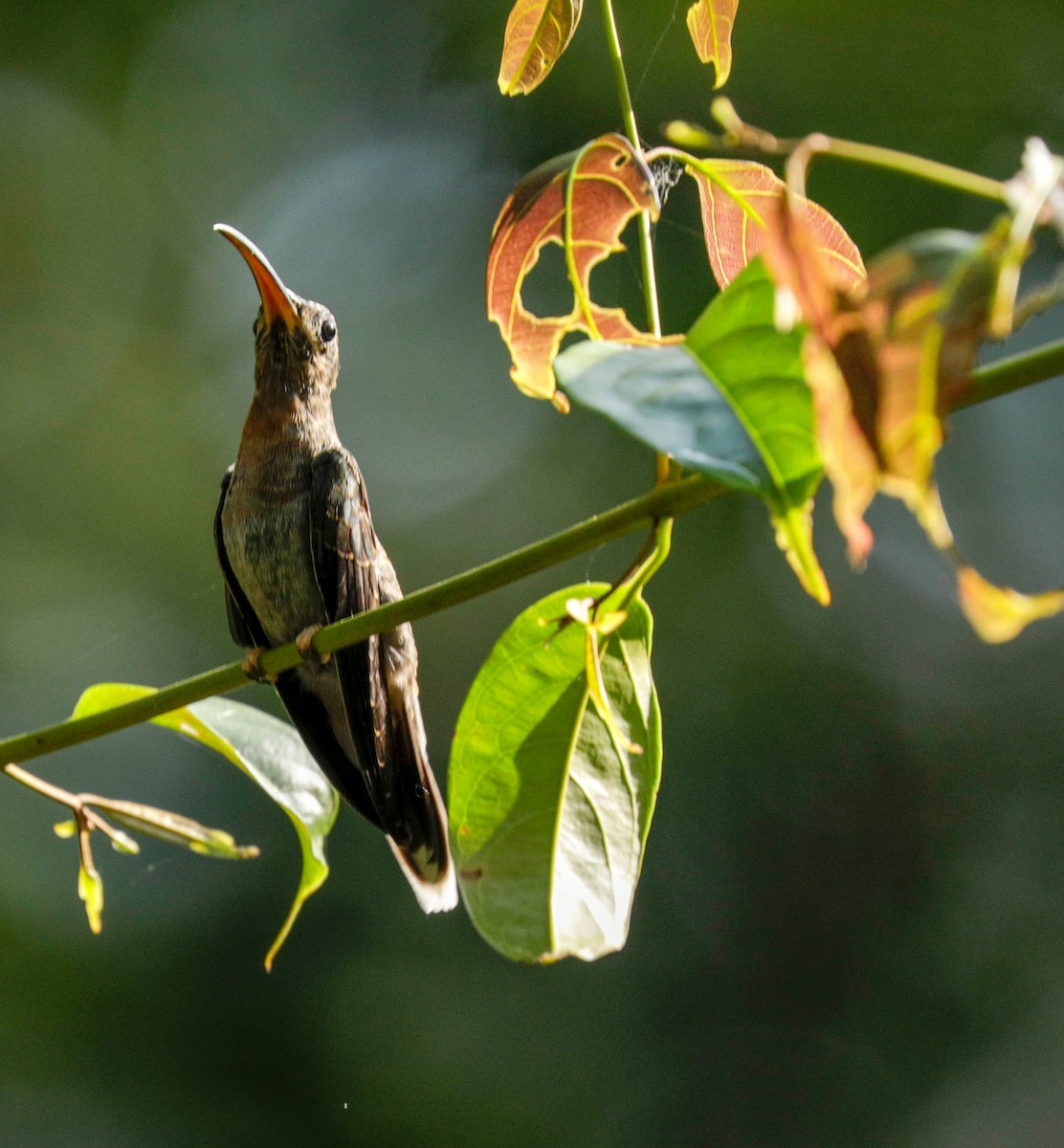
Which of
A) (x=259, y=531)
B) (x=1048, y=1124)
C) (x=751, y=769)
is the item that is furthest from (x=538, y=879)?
(x=1048, y=1124)

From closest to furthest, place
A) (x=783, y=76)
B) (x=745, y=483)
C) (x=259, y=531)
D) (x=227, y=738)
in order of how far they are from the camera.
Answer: (x=745, y=483)
(x=227, y=738)
(x=259, y=531)
(x=783, y=76)

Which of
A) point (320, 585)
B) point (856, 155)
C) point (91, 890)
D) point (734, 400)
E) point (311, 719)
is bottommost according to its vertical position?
point (311, 719)

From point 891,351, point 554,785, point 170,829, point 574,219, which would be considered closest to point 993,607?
point 891,351

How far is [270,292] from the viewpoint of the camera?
349 cm

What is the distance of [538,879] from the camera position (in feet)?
4.66

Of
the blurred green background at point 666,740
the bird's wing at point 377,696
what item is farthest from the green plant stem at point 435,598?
the blurred green background at point 666,740

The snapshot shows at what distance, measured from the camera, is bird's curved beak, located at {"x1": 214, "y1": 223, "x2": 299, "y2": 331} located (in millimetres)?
3166

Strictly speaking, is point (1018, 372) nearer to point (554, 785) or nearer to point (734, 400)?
point (734, 400)

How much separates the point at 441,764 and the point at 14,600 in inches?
124

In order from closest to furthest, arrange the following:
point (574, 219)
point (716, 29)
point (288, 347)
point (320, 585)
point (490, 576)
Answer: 1. point (490, 576)
2. point (574, 219)
3. point (716, 29)
4. point (320, 585)
5. point (288, 347)

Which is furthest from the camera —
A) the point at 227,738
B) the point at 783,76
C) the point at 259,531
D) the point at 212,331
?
the point at 212,331

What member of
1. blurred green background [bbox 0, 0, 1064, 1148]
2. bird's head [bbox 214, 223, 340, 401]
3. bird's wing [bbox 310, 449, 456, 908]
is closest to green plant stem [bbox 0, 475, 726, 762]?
bird's wing [bbox 310, 449, 456, 908]

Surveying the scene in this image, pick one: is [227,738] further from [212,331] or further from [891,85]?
[212,331]

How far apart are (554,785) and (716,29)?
87 centimetres
